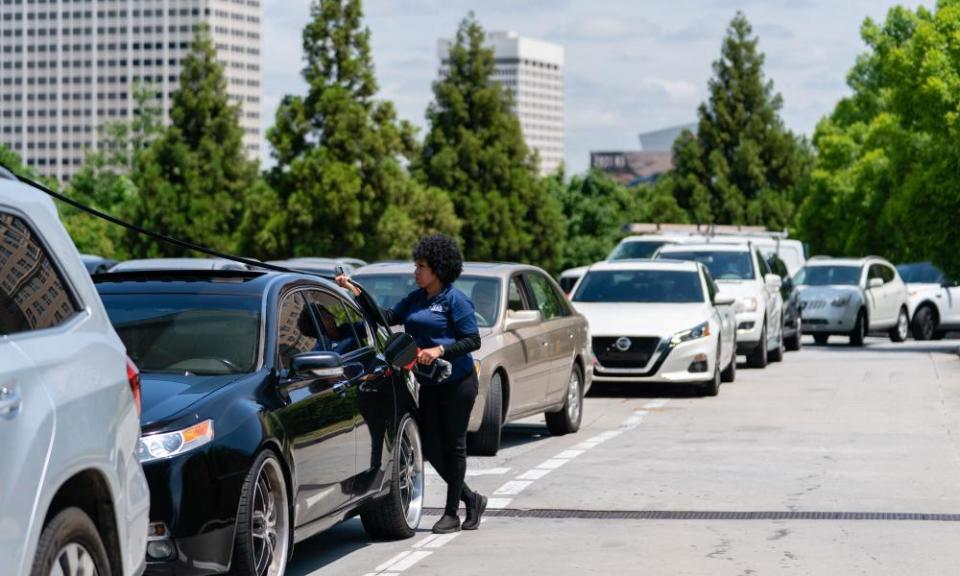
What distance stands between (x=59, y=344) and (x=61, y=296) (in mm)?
285

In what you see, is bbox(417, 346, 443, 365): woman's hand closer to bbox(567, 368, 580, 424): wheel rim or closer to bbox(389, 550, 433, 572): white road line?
bbox(389, 550, 433, 572): white road line

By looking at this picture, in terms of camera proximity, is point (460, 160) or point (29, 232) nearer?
point (29, 232)

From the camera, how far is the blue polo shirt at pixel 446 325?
991 centimetres

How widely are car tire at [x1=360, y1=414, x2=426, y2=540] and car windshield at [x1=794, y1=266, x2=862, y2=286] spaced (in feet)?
85.8

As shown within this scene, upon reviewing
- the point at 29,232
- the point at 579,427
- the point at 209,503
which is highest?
the point at 29,232

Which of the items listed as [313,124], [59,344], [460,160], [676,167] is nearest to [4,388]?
[59,344]

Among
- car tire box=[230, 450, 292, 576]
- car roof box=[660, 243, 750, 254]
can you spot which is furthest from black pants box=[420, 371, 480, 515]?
car roof box=[660, 243, 750, 254]

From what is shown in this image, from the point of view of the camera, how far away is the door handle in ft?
15.5

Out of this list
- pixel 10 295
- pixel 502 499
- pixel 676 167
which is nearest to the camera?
pixel 10 295

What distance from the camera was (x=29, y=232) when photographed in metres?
5.46

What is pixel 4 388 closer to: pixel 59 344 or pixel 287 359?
pixel 59 344

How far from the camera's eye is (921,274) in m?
39.9

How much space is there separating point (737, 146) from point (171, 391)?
10180 cm

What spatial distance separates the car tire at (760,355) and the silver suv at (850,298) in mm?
7513
